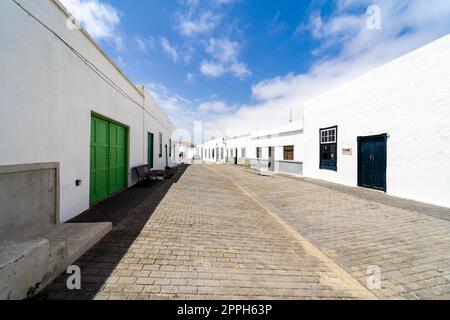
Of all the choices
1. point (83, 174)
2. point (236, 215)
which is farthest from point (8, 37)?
point (236, 215)

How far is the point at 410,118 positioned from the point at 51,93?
31.8 ft

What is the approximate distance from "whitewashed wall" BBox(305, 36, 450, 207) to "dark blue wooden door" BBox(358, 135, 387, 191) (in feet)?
0.66

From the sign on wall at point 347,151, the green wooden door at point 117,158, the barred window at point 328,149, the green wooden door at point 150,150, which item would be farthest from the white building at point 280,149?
the green wooden door at point 117,158

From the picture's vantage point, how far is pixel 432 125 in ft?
19.3

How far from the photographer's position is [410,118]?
21.1ft

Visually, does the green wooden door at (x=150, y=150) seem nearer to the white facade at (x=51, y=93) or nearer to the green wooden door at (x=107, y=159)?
the green wooden door at (x=107, y=159)

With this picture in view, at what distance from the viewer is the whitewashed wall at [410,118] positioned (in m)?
5.67

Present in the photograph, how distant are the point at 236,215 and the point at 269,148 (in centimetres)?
1411

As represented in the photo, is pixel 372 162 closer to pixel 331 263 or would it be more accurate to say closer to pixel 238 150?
pixel 331 263

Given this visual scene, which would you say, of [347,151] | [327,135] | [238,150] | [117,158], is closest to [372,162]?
→ [347,151]

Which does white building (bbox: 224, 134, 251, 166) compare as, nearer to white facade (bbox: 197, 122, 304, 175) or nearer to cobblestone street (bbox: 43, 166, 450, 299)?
white facade (bbox: 197, 122, 304, 175)

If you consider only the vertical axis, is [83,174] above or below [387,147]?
below

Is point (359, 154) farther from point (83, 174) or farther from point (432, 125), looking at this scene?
point (83, 174)

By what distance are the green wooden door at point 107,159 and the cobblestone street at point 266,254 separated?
1.64 m
